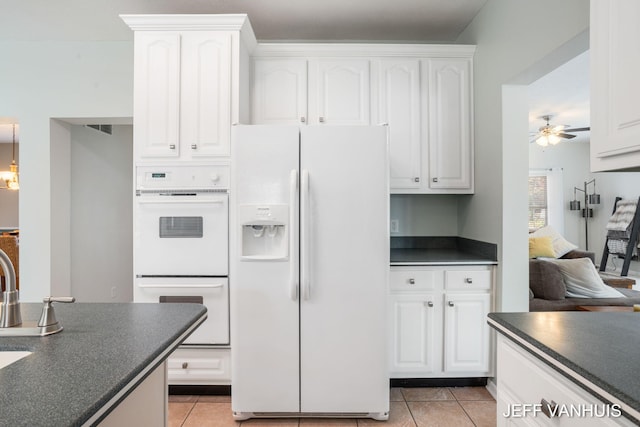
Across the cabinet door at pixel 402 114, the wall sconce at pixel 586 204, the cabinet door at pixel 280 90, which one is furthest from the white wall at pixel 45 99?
the wall sconce at pixel 586 204

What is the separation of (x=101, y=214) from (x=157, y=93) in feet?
7.05

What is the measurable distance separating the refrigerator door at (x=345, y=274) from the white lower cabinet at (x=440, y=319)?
38 cm

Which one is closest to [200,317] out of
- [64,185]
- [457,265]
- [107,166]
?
[457,265]

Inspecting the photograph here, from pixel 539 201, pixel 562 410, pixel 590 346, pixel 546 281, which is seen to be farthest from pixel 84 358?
pixel 539 201

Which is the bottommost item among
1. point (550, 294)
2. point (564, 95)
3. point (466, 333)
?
point (466, 333)

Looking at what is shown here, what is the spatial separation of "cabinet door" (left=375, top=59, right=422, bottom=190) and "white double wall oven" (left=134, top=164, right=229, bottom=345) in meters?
1.30

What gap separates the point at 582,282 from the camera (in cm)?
325

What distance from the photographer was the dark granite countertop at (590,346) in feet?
2.51

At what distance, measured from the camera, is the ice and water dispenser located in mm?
2107

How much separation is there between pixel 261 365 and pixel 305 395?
12.2 inches

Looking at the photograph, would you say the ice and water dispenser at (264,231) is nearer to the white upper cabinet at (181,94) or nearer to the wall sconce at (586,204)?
the white upper cabinet at (181,94)

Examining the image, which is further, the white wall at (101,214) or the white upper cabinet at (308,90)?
the white wall at (101,214)

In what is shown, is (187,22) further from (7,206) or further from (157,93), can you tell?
(7,206)

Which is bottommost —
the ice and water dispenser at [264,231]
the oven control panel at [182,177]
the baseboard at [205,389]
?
the baseboard at [205,389]
